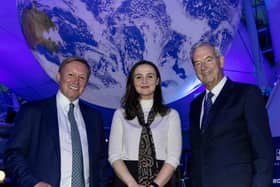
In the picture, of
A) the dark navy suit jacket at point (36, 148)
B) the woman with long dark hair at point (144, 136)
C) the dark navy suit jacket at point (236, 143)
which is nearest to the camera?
the dark navy suit jacket at point (236, 143)

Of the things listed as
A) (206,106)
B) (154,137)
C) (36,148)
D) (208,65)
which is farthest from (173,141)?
(36,148)

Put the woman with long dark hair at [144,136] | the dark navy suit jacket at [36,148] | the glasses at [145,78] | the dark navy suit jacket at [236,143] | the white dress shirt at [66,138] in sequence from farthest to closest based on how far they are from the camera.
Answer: the glasses at [145,78]
the woman with long dark hair at [144,136]
the white dress shirt at [66,138]
the dark navy suit jacket at [36,148]
the dark navy suit jacket at [236,143]

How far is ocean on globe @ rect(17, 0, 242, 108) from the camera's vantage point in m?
5.42

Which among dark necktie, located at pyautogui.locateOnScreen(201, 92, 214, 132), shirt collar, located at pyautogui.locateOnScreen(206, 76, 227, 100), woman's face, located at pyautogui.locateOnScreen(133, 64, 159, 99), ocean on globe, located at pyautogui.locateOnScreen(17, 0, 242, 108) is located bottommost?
dark necktie, located at pyautogui.locateOnScreen(201, 92, 214, 132)

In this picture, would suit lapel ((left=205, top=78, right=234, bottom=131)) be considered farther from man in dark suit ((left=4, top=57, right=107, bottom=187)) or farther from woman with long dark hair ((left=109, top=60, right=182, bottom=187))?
man in dark suit ((left=4, top=57, right=107, bottom=187))

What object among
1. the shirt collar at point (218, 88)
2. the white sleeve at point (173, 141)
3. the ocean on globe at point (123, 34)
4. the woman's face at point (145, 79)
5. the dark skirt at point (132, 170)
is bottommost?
the dark skirt at point (132, 170)

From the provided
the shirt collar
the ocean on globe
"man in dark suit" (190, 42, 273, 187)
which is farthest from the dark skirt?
the ocean on globe

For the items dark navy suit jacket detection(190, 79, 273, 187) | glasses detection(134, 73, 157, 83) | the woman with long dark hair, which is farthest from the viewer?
glasses detection(134, 73, 157, 83)

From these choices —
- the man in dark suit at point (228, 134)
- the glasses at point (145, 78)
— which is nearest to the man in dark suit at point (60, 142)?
the glasses at point (145, 78)

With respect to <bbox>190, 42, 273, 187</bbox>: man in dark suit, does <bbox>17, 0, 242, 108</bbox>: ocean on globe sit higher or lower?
higher

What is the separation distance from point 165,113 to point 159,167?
36cm

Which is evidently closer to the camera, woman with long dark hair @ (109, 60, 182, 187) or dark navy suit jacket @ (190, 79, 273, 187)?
dark navy suit jacket @ (190, 79, 273, 187)

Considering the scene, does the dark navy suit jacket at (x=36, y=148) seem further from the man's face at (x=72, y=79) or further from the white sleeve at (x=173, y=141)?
the white sleeve at (x=173, y=141)

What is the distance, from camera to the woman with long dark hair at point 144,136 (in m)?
2.74
